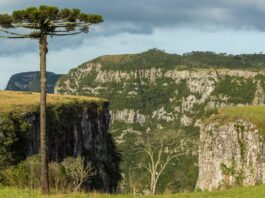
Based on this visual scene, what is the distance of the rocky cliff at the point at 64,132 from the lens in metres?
79.8

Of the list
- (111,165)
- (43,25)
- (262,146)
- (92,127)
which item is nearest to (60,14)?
(43,25)

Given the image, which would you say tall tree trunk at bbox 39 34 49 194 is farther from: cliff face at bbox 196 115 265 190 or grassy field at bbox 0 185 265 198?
cliff face at bbox 196 115 265 190

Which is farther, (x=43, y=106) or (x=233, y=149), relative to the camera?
(x=233, y=149)

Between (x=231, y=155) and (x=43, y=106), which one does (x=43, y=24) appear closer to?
(x=43, y=106)

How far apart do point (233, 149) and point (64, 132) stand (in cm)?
3417

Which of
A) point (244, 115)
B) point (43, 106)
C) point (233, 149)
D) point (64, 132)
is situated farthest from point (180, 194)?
point (64, 132)

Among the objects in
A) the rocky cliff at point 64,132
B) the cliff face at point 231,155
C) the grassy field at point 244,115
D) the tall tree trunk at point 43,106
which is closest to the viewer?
the tall tree trunk at point 43,106

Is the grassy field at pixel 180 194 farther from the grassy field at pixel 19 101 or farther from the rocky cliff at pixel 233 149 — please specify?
the grassy field at pixel 19 101

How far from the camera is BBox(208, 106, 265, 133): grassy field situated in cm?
7506

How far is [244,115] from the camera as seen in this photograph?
76.5 metres

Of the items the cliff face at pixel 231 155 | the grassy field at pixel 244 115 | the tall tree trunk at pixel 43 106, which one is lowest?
the cliff face at pixel 231 155

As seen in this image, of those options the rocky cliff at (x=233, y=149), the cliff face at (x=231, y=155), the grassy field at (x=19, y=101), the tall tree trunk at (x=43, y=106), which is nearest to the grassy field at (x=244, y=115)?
the rocky cliff at (x=233, y=149)

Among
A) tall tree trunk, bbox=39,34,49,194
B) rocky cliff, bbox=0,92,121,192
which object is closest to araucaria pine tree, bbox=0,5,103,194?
tall tree trunk, bbox=39,34,49,194

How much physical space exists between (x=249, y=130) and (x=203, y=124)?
25.9 ft
